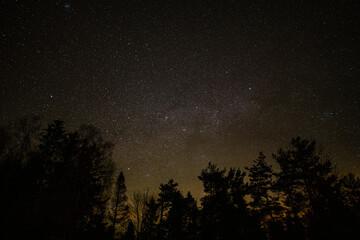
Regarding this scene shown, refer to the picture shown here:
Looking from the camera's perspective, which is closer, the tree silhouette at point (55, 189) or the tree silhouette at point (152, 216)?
the tree silhouette at point (55, 189)

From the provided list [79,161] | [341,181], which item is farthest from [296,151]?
[79,161]

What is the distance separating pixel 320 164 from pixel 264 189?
8.38 metres

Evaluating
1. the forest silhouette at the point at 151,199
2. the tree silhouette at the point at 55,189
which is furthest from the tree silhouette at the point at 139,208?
the tree silhouette at the point at 55,189

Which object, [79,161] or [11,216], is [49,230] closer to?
[11,216]

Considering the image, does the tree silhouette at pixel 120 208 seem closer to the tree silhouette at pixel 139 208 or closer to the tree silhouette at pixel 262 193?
the tree silhouette at pixel 139 208

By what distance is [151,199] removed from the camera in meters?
30.2

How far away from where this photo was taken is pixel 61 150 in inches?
653

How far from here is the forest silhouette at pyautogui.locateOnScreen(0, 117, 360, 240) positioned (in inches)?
356

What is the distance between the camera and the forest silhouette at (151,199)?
9.04 meters

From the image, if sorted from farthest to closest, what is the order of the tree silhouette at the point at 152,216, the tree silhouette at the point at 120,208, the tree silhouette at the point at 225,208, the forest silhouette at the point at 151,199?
the tree silhouette at the point at 152,216 → the tree silhouette at the point at 120,208 → the tree silhouette at the point at 225,208 → the forest silhouette at the point at 151,199

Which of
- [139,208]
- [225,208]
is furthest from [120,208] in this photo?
[225,208]

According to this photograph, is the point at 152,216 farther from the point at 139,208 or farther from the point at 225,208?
the point at 225,208

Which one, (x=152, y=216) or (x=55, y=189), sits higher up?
(x=55, y=189)

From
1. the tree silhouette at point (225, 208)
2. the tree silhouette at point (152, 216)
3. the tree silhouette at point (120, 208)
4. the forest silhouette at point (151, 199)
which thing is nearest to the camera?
the forest silhouette at point (151, 199)
